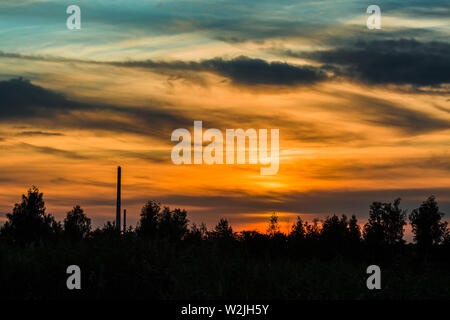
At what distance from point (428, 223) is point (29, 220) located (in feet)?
131

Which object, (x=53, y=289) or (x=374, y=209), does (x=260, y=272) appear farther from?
(x=374, y=209)

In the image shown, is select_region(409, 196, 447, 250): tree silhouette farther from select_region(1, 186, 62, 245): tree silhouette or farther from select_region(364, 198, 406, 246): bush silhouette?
select_region(1, 186, 62, 245): tree silhouette

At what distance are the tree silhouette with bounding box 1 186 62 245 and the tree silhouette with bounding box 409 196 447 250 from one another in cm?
3499

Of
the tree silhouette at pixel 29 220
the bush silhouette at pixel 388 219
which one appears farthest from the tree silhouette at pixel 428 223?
the tree silhouette at pixel 29 220

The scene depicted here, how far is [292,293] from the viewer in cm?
1731

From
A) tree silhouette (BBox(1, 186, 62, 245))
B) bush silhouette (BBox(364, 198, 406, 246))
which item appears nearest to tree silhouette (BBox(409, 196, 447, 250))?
bush silhouette (BBox(364, 198, 406, 246))

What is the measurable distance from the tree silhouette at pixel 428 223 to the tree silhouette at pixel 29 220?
115 feet

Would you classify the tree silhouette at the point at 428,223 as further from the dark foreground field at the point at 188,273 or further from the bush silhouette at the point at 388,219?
the dark foreground field at the point at 188,273

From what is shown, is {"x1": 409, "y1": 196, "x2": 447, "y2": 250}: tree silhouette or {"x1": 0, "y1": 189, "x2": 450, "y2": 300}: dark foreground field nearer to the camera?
{"x1": 0, "y1": 189, "x2": 450, "y2": 300}: dark foreground field

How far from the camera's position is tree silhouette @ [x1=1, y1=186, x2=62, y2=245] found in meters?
61.5

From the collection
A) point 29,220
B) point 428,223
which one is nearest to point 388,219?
point 428,223

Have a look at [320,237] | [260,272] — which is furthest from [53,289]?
[320,237]

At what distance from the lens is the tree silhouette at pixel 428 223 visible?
5509 cm
